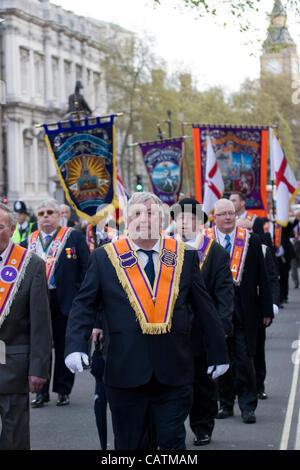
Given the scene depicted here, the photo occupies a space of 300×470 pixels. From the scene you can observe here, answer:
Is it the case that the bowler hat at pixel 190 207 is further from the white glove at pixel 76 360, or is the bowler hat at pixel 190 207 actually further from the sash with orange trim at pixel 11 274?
the white glove at pixel 76 360

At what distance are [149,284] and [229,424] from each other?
316 cm

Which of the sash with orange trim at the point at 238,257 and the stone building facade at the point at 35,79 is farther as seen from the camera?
the stone building facade at the point at 35,79

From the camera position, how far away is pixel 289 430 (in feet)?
26.2

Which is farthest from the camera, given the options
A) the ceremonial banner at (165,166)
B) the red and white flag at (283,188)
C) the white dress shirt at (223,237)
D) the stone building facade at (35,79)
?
the stone building facade at (35,79)

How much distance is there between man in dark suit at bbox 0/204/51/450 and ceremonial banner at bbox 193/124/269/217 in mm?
10967

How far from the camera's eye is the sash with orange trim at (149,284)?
5.42 m

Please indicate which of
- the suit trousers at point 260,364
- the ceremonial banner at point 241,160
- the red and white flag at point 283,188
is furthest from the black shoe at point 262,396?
the ceremonial banner at point 241,160

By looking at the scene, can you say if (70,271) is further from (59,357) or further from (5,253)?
(5,253)

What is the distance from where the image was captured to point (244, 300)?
336 inches

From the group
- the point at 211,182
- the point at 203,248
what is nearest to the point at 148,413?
the point at 203,248

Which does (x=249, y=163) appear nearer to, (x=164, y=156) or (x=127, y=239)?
(x=164, y=156)

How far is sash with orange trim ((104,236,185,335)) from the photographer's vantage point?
5422 mm

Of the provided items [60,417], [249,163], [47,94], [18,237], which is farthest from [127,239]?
[47,94]

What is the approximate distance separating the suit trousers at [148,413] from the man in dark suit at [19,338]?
484mm
